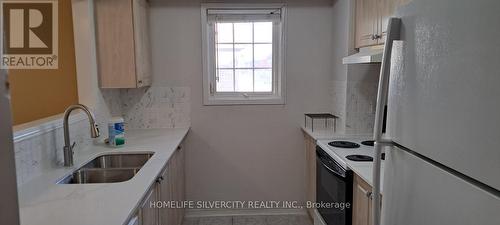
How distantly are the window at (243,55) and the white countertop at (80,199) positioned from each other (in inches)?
51.5

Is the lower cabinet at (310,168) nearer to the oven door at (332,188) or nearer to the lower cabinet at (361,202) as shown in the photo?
the oven door at (332,188)

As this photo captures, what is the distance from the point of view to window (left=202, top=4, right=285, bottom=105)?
3090mm

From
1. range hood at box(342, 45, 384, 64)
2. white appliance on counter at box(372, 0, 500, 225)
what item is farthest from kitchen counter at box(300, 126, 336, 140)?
white appliance on counter at box(372, 0, 500, 225)

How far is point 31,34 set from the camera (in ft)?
8.57

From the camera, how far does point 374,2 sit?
2.21 meters

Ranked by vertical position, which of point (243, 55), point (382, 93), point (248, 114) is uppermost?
point (243, 55)

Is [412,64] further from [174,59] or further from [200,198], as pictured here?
[200,198]

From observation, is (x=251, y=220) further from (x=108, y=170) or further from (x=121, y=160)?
(x=108, y=170)

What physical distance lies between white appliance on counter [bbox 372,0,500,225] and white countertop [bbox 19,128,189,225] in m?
0.96

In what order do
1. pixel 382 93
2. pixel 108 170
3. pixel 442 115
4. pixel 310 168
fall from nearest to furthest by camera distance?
pixel 442 115 < pixel 382 93 < pixel 108 170 < pixel 310 168

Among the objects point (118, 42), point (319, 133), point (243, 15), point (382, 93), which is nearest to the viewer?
point (382, 93)

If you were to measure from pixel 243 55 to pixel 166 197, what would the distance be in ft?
5.24

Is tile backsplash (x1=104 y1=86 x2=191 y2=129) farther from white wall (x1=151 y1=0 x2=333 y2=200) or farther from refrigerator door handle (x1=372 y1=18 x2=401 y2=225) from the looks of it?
refrigerator door handle (x1=372 y1=18 x2=401 y2=225)

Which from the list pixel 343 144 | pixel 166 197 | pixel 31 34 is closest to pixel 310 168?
pixel 343 144
